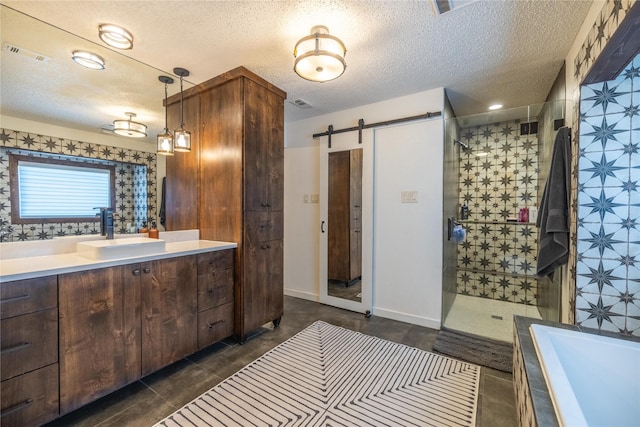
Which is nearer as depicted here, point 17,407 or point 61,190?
point 17,407

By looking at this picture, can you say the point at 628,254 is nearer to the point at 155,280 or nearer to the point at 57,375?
the point at 155,280

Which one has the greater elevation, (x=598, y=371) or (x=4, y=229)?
(x=4, y=229)

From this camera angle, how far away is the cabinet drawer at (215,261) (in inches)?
82.2

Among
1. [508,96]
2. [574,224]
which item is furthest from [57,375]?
[508,96]

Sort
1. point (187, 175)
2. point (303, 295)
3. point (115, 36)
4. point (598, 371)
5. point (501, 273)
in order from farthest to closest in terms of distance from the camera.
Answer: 1. point (303, 295)
2. point (501, 273)
3. point (187, 175)
4. point (115, 36)
5. point (598, 371)

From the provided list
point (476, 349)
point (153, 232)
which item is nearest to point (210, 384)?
point (153, 232)

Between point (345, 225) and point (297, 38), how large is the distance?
1976mm

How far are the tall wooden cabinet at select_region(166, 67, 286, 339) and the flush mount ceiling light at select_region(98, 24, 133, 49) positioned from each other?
62cm

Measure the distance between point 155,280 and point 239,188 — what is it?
929mm

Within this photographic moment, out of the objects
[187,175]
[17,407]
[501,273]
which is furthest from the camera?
[501,273]

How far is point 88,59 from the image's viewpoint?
75.9 inches

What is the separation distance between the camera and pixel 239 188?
7.45 ft

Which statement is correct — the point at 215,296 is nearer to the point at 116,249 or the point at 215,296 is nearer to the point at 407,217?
the point at 116,249

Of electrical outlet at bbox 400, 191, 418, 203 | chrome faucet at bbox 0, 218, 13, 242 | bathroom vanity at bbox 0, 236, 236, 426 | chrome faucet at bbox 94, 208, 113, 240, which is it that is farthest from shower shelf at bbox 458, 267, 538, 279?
chrome faucet at bbox 0, 218, 13, 242
